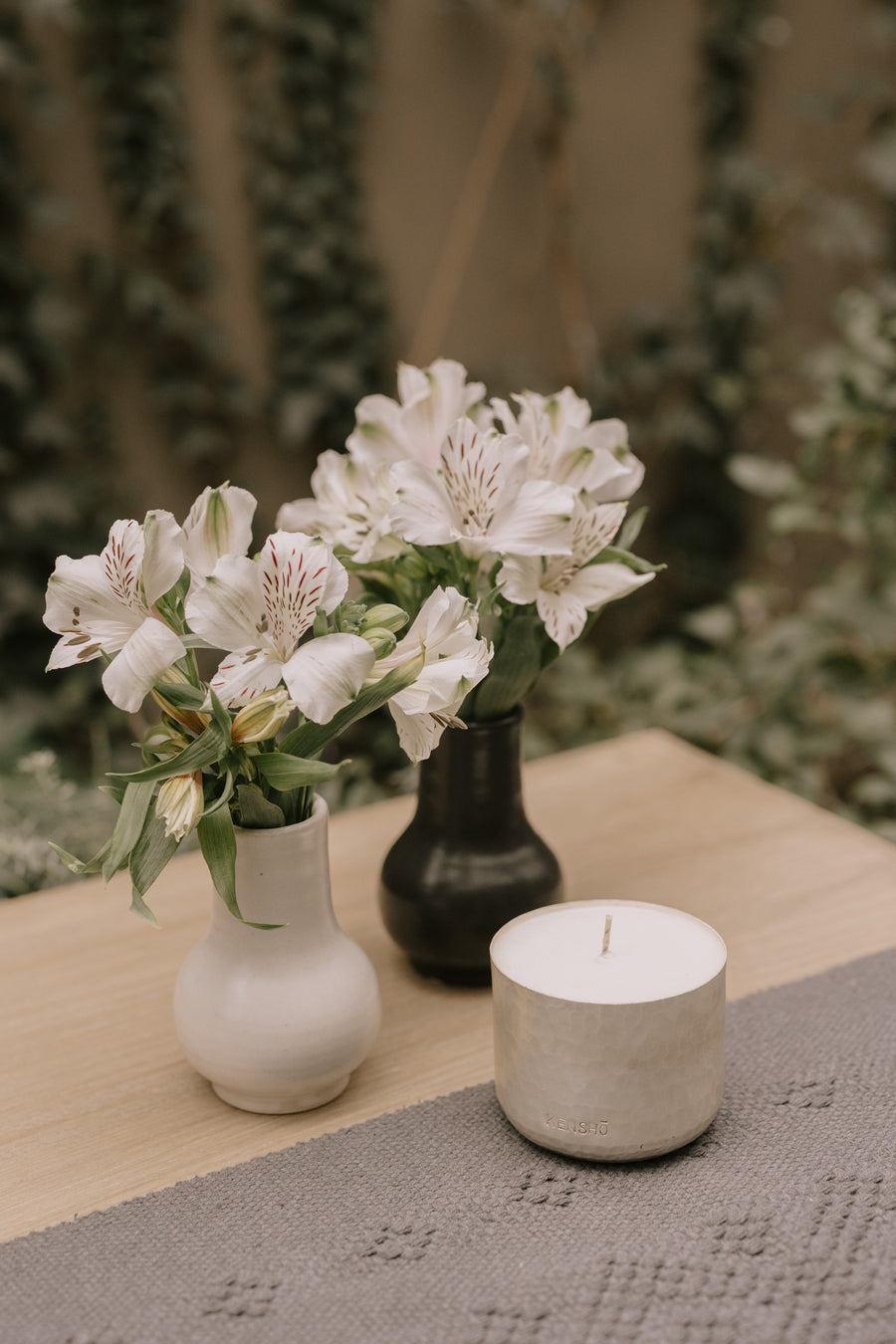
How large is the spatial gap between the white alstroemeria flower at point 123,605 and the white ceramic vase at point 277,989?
A: 0.12 m

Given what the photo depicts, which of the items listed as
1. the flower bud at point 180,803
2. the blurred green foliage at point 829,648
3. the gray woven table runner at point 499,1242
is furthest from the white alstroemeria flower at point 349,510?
the blurred green foliage at point 829,648

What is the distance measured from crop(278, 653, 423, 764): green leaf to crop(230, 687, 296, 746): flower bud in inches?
0.8

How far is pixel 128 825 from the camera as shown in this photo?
0.59m

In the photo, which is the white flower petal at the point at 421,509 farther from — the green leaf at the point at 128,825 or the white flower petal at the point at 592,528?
the green leaf at the point at 128,825

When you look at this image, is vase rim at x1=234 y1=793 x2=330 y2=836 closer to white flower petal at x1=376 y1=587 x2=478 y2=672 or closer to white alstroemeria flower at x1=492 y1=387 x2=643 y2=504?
white flower petal at x1=376 y1=587 x2=478 y2=672

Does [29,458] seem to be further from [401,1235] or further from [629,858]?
[401,1235]

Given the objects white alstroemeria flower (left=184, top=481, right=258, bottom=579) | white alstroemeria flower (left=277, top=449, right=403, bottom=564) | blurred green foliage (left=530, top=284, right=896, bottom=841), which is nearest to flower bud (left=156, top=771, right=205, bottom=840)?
white alstroemeria flower (left=184, top=481, right=258, bottom=579)

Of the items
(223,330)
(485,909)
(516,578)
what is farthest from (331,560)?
(223,330)

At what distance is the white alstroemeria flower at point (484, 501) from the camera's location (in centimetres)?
67

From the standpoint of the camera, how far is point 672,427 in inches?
111

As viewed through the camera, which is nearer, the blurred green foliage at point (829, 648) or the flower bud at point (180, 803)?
the flower bud at point (180, 803)

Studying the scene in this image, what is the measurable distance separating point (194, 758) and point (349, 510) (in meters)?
0.25

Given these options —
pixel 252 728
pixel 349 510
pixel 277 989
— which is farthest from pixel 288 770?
pixel 349 510

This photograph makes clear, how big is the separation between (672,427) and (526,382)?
36 centimetres
